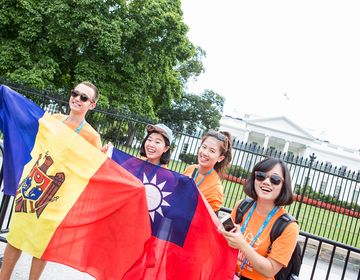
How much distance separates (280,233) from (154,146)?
1385 millimetres

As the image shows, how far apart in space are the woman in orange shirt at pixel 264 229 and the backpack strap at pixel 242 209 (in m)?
0.02

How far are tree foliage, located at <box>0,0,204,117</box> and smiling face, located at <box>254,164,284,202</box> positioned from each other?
17.3 metres

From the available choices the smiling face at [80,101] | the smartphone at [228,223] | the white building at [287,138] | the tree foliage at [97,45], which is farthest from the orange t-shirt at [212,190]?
the white building at [287,138]

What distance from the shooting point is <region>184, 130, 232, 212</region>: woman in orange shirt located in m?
2.98

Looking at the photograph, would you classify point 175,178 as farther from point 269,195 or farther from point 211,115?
point 211,115

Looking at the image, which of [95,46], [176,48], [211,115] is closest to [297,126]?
[211,115]

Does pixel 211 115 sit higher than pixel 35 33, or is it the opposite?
pixel 211 115

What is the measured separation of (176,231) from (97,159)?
0.87 metres

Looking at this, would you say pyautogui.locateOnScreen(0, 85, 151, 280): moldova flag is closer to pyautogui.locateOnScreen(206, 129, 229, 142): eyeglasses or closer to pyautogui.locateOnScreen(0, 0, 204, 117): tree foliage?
pyautogui.locateOnScreen(206, 129, 229, 142): eyeglasses

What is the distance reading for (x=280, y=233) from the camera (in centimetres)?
226

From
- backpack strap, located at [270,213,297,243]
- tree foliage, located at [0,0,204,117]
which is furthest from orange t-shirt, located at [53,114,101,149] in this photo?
tree foliage, located at [0,0,204,117]

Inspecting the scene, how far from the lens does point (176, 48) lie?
2197 centimetres

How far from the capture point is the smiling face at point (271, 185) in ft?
7.96

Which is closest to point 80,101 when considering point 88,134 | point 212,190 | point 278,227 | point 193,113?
point 88,134
